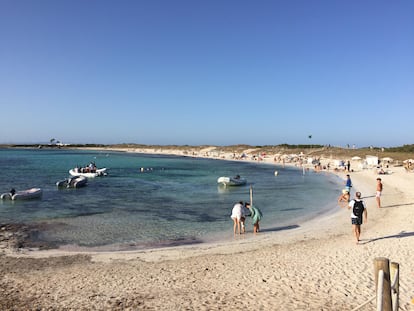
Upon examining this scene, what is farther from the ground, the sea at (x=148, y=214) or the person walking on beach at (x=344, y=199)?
the person walking on beach at (x=344, y=199)

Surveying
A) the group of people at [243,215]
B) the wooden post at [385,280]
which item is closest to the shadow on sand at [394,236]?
the group of people at [243,215]

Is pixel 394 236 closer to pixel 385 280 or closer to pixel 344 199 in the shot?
pixel 385 280

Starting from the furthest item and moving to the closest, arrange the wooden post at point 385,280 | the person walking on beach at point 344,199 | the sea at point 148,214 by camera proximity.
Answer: the person walking on beach at point 344,199
the sea at point 148,214
the wooden post at point 385,280

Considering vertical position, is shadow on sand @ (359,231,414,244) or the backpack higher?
the backpack

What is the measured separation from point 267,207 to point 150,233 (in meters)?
9.76

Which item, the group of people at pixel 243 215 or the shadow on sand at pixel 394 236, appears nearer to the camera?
the shadow on sand at pixel 394 236

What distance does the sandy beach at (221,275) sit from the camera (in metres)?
7.99

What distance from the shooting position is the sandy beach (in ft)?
26.2

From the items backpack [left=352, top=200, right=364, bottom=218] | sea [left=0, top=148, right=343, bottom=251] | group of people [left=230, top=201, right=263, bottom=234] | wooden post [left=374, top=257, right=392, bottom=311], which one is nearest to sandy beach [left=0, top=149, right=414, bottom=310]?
group of people [left=230, top=201, right=263, bottom=234]

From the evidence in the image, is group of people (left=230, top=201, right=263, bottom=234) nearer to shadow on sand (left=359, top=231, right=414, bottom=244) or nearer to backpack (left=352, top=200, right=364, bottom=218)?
backpack (left=352, top=200, right=364, bottom=218)

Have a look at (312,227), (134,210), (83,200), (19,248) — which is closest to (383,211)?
(312,227)

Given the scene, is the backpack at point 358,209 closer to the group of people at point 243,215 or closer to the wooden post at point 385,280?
the group of people at point 243,215

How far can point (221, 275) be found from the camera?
32.3ft

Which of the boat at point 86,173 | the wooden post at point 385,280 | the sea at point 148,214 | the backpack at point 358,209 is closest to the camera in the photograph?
the wooden post at point 385,280
